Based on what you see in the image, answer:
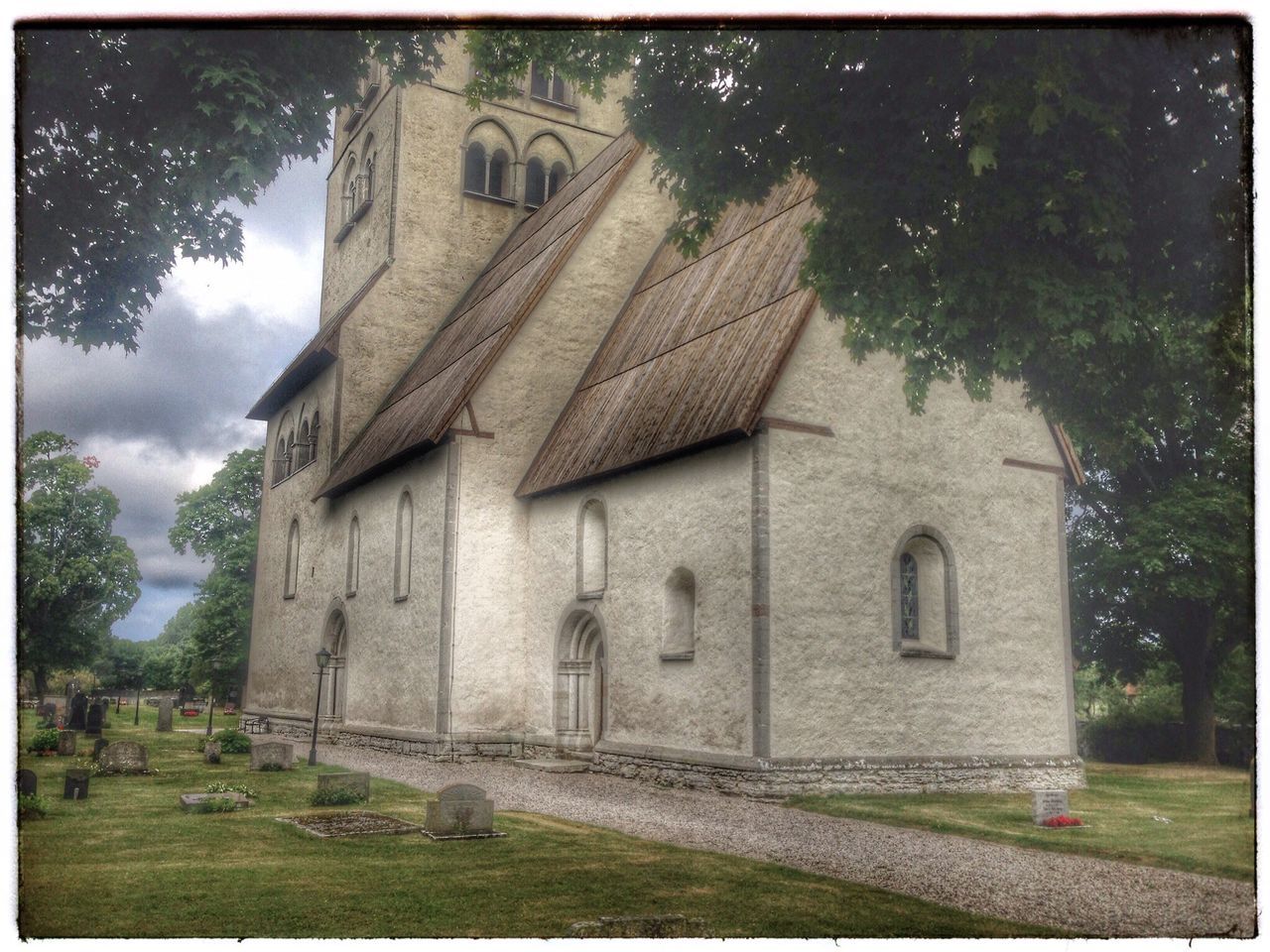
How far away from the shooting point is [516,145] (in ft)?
Result: 87.6

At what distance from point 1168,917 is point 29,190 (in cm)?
944

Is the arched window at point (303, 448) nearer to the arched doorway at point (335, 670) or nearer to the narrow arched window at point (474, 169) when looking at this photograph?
the arched doorway at point (335, 670)

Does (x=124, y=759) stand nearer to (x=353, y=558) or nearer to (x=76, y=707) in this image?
(x=76, y=707)

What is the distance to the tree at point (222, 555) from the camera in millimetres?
10266

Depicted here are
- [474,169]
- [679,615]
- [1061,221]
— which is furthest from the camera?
[474,169]

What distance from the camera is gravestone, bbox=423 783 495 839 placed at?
9891mm

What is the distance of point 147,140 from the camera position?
9.40 m

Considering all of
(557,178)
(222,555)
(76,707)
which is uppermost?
(557,178)

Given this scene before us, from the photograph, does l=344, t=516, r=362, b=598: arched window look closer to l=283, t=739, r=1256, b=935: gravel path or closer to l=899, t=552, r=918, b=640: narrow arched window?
l=283, t=739, r=1256, b=935: gravel path

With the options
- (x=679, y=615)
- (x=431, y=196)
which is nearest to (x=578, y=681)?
(x=679, y=615)

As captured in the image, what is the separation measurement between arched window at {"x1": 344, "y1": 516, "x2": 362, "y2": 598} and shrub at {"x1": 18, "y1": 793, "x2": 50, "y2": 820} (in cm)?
1528

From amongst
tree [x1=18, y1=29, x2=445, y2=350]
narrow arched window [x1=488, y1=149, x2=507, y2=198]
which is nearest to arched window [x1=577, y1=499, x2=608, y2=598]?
tree [x1=18, y1=29, x2=445, y2=350]

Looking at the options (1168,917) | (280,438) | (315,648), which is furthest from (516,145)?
(1168,917)

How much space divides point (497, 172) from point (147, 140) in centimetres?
1822
